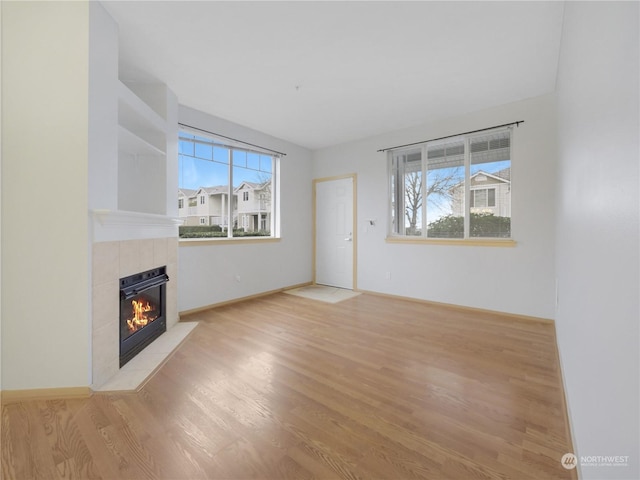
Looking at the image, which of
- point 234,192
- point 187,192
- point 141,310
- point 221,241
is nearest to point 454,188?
point 234,192

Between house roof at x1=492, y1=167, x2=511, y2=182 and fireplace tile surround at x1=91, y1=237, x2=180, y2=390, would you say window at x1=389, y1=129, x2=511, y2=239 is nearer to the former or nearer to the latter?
house roof at x1=492, y1=167, x2=511, y2=182

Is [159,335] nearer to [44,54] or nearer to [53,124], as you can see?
[53,124]

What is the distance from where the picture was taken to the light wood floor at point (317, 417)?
1.31 metres

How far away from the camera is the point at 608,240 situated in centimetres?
82

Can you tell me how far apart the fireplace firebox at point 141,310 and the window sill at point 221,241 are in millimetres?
663

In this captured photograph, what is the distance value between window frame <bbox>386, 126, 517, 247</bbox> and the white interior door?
2.42ft

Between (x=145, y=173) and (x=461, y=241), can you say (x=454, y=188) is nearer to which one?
(x=461, y=241)

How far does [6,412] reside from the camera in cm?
170

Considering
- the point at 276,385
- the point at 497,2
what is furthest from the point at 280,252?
the point at 497,2

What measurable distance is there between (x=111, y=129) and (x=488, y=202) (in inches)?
162

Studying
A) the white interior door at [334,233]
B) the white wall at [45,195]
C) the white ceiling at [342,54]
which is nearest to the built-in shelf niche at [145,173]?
A: the white ceiling at [342,54]

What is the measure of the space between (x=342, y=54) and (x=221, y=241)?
9.07ft

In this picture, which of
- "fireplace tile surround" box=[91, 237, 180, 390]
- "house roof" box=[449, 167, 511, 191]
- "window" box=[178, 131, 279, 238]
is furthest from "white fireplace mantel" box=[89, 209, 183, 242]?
"house roof" box=[449, 167, 511, 191]

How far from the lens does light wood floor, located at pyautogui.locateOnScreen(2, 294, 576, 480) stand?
4.31 ft
